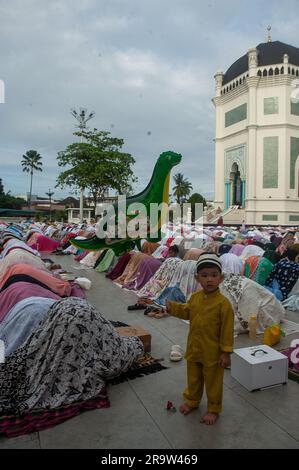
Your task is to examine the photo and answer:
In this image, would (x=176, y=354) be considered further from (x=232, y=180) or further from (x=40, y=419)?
(x=232, y=180)

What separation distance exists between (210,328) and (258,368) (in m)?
0.98

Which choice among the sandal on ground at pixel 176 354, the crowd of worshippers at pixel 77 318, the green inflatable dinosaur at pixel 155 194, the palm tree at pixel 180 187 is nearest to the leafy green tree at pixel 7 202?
the palm tree at pixel 180 187

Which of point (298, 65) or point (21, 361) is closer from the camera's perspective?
point (21, 361)

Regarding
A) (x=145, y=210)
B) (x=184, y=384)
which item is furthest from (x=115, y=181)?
(x=184, y=384)

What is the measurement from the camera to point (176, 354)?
4051mm

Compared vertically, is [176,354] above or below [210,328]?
below

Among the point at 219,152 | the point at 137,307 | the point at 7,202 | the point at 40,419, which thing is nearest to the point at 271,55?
the point at 219,152

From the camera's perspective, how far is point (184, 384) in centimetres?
346

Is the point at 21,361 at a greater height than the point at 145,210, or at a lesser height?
lesser

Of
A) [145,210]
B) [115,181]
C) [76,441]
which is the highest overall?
[115,181]

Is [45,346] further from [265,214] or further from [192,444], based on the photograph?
[265,214]

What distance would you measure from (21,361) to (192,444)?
1.64 m

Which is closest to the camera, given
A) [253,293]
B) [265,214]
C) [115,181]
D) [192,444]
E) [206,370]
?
[192,444]

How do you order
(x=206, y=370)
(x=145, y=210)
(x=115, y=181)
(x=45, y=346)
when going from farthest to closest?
(x=115, y=181) → (x=145, y=210) → (x=45, y=346) → (x=206, y=370)
